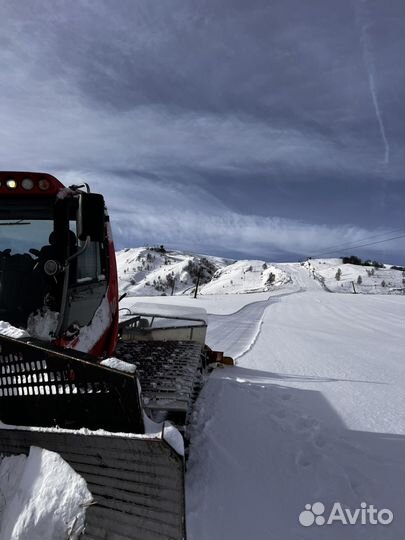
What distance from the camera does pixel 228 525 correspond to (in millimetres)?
2467

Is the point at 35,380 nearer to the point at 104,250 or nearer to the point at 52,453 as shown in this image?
the point at 52,453

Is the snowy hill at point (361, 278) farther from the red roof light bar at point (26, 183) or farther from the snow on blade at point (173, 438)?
the snow on blade at point (173, 438)

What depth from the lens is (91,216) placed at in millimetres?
2832

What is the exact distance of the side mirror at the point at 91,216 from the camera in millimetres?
2812

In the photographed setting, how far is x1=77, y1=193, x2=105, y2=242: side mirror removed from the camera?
2.81 meters

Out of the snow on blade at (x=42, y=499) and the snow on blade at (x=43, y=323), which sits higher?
the snow on blade at (x=43, y=323)

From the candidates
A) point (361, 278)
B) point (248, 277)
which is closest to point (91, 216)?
point (361, 278)

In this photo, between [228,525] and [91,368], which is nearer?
[91,368]

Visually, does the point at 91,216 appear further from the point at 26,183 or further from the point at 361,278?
the point at 361,278

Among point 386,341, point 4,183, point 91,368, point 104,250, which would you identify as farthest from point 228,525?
point 386,341

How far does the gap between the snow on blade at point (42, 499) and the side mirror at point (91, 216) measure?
1.53 m

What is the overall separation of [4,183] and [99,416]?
229 cm

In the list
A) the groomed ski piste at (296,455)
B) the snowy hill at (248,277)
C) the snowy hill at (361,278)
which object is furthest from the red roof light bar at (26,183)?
the snowy hill at (361,278)

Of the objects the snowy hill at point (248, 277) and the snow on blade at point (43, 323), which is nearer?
the snow on blade at point (43, 323)
